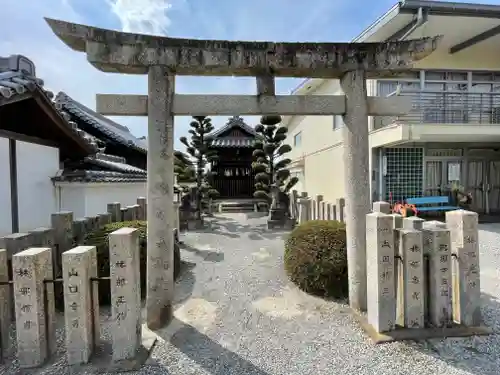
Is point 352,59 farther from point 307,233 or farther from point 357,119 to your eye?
point 307,233

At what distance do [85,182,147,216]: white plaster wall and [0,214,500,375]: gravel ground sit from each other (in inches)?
149

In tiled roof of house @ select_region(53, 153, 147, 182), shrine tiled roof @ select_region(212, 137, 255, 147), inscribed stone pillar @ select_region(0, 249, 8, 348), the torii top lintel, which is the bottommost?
inscribed stone pillar @ select_region(0, 249, 8, 348)

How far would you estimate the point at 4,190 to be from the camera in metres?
5.58

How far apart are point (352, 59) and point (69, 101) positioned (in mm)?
13908

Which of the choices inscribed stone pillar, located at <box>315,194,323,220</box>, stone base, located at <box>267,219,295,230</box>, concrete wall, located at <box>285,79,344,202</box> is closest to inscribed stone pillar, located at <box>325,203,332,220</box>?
inscribed stone pillar, located at <box>315,194,323,220</box>

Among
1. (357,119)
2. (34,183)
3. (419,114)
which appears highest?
(419,114)

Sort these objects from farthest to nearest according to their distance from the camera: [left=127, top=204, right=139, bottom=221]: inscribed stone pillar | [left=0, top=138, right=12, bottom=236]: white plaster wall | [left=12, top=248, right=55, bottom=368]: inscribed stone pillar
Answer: [left=127, top=204, right=139, bottom=221]: inscribed stone pillar → [left=0, top=138, right=12, bottom=236]: white plaster wall → [left=12, top=248, right=55, bottom=368]: inscribed stone pillar

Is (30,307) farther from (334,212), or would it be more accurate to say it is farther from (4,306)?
(334,212)

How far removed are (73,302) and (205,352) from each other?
Answer: 144 centimetres

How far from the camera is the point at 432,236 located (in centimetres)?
332

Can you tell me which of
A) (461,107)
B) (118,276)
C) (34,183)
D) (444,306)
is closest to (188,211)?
(34,183)

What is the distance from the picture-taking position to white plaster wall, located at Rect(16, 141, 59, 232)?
601cm

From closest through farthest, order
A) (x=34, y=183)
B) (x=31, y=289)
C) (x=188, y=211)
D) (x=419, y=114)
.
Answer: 1. (x=31, y=289)
2. (x=34, y=183)
3. (x=419, y=114)
4. (x=188, y=211)

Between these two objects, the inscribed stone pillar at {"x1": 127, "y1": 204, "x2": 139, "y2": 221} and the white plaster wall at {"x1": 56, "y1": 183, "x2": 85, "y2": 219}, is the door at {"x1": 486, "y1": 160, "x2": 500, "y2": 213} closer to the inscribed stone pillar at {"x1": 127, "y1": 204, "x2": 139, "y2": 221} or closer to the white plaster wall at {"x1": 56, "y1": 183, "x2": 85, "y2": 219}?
the inscribed stone pillar at {"x1": 127, "y1": 204, "x2": 139, "y2": 221}
